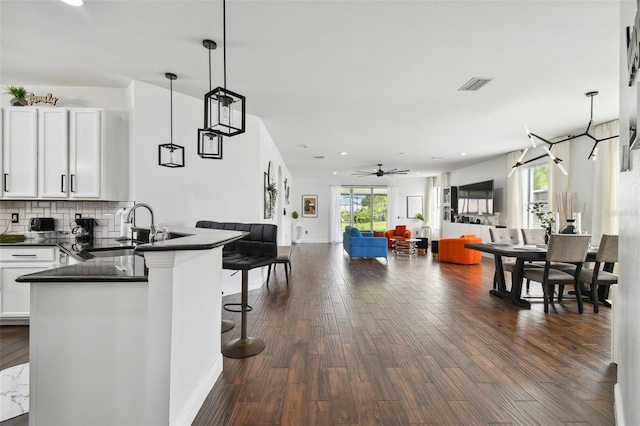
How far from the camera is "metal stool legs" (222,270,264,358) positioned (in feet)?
8.23

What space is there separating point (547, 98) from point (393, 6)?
295 cm

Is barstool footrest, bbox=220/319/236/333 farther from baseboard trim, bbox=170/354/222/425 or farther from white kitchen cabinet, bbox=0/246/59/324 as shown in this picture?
white kitchen cabinet, bbox=0/246/59/324

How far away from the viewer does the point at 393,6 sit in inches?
86.8

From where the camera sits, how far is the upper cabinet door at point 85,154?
11.0 feet

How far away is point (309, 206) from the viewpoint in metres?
12.0

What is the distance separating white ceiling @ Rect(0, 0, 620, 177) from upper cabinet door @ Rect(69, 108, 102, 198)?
18.5 inches

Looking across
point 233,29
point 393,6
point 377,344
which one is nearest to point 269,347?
point 377,344

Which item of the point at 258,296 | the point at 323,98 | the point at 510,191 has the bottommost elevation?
the point at 258,296

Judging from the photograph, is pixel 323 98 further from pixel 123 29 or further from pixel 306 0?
pixel 123 29

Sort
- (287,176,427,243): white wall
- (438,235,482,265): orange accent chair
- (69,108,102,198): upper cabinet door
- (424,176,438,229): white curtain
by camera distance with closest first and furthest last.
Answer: (69,108,102,198): upper cabinet door, (438,235,482,265): orange accent chair, (424,176,438,229): white curtain, (287,176,427,243): white wall

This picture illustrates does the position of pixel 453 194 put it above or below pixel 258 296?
above

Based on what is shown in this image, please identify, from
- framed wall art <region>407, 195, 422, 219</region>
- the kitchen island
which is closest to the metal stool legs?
the kitchen island

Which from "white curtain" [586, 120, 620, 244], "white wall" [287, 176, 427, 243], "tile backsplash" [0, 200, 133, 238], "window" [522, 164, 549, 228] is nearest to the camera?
"tile backsplash" [0, 200, 133, 238]

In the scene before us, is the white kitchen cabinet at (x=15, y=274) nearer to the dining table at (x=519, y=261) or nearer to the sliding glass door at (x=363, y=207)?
the dining table at (x=519, y=261)
